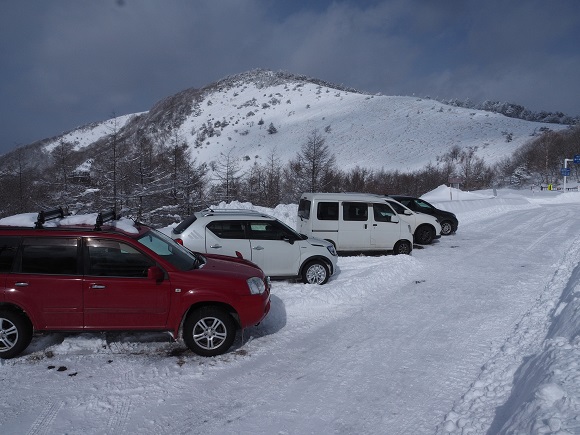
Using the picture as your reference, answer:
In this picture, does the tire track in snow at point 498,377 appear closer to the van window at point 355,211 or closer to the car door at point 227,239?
the car door at point 227,239

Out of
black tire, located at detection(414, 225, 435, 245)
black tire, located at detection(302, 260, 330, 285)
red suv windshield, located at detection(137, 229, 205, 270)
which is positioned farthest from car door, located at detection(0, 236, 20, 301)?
black tire, located at detection(414, 225, 435, 245)

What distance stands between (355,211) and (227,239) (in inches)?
179

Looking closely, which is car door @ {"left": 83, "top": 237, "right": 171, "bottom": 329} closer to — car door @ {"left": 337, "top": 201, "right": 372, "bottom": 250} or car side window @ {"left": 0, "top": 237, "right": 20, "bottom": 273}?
car side window @ {"left": 0, "top": 237, "right": 20, "bottom": 273}

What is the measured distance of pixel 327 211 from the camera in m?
12.1

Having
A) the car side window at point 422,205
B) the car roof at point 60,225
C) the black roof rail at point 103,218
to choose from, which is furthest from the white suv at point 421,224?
the car roof at point 60,225

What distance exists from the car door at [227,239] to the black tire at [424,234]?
813 centimetres

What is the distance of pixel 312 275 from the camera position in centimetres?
931

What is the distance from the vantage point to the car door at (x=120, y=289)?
18.3 ft

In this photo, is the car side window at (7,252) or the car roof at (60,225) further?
the car roof at (60,225)

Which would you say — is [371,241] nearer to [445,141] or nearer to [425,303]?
[425,303]

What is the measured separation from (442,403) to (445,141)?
66.2 meters

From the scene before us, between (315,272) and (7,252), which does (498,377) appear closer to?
(315,272)

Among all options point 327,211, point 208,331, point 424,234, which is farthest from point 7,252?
point 424,234

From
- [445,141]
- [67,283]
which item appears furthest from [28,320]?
[445,141]
